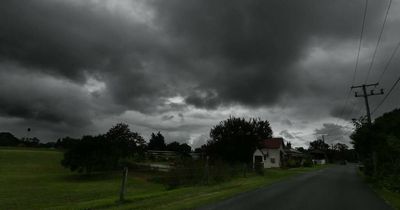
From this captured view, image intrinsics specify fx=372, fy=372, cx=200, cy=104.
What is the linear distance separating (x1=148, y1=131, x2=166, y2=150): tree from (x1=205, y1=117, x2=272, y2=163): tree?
333 feet

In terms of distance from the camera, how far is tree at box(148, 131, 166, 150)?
15202cm

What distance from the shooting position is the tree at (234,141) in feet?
165

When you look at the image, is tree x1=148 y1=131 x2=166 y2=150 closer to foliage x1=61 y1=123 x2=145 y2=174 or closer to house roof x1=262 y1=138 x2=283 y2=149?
house roof x1=262 y1=138 x2=283 y2=149

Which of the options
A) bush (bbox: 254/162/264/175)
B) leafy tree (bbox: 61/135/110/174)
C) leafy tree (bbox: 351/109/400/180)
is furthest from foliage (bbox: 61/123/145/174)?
leafy tree (bbox: 351/109/400/180)

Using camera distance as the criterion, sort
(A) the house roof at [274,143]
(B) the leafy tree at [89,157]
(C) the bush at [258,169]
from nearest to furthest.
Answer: (C) the bush at [258,169] → (B) the leafy tree at [89,157] → (A) the house roof at [274,143]

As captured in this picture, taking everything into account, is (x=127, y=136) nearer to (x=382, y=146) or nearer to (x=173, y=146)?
(x=382, y=146)

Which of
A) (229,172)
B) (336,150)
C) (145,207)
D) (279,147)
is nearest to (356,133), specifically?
(229,172)

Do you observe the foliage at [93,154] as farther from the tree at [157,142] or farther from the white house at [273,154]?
the tree at [157,142]

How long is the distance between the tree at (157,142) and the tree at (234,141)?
102 m

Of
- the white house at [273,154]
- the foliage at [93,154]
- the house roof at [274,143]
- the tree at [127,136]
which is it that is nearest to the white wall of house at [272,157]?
the white house at [273,154]

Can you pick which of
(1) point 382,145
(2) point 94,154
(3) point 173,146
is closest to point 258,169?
(1) point 382,145

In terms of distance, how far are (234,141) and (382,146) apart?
23.5 meters

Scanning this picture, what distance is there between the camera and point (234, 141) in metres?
50.7

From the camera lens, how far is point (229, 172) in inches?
1315
